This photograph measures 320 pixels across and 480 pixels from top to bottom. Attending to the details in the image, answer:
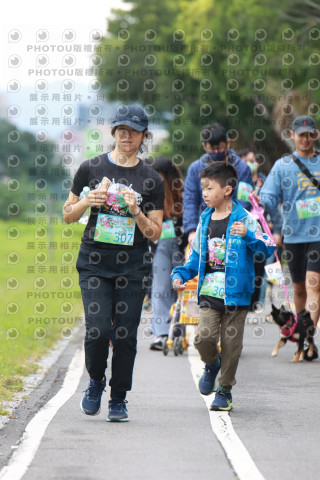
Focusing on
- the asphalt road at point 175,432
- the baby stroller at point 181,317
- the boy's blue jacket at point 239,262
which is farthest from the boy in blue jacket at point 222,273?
the baby stroller at point 181,317

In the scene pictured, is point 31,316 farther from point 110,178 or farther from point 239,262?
point 110,178

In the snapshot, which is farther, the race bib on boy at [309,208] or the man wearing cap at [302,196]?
the race bib on boy at [309,208]

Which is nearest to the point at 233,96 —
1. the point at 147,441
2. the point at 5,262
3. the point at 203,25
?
the point at 203,25

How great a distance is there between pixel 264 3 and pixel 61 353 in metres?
21.5

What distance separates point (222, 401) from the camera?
7.84 metres

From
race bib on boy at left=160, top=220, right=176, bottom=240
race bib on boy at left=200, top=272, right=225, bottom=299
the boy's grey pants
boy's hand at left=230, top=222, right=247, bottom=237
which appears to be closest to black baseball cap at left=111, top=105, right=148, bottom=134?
boy's hand at left=230, top=222, right=247, bottom=237

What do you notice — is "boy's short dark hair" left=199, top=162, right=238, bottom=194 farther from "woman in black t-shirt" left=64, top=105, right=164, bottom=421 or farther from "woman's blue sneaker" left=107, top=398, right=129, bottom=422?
"woman's blue sneaker" left=107, top=398, right=129, bottom=422

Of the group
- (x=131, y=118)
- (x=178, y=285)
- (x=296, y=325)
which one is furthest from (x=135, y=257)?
(x=296, y=325)

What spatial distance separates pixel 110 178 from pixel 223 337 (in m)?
1.46

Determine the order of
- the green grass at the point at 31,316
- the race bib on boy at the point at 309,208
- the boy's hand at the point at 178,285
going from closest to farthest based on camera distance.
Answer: the boy's hand at the point at 178,285
the green grass at the point at 31,316
the race bib on boy at the point at 309,208

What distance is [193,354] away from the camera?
11.8 m

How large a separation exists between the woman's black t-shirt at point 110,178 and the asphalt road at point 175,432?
1174 millimetres

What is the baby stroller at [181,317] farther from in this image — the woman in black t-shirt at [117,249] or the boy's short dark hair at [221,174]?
the woman in black t-shirt at [117,249]

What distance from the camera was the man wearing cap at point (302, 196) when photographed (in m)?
10.9
